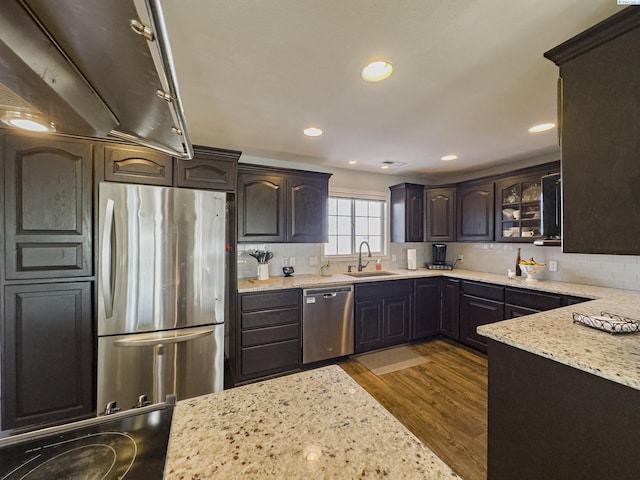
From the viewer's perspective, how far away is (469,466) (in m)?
1.67

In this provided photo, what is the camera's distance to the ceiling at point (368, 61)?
45.4 inches

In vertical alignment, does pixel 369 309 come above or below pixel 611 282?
below

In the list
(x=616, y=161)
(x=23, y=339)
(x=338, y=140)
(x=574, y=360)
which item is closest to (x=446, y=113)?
(x=338, y=140)

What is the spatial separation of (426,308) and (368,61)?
3.09m

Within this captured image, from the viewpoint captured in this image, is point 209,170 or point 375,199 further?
point 375,199

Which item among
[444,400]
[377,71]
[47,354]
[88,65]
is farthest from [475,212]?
[47,354]

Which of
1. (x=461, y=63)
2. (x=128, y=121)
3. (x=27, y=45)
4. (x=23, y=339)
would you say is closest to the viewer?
(x=27, y=45)

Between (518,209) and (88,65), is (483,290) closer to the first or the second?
(518,209)

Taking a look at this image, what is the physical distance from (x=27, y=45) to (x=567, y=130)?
173 cm

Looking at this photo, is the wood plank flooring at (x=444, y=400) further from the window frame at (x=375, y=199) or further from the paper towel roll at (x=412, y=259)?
the window frame at (x=375, y=199)

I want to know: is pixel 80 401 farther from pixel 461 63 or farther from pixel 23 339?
pixel 461 63

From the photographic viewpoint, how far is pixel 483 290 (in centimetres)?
317

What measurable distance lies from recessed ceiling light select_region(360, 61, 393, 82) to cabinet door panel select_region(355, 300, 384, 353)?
2312 millimetres

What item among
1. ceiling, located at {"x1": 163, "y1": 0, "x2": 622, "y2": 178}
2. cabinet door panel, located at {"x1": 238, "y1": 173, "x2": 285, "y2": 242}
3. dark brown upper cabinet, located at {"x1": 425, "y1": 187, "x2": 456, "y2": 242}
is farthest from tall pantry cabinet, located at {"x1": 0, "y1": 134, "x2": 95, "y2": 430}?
dark brown upper cabinet, located at {"x1": 425, "y1": 187, "x2": 456, "y2": 242}
